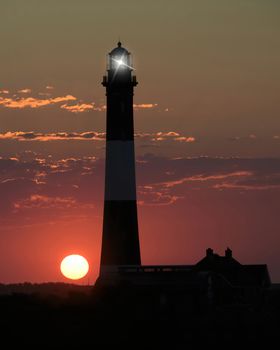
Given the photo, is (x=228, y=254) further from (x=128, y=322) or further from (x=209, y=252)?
(x=128, y=322)

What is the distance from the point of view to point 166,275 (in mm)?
93688

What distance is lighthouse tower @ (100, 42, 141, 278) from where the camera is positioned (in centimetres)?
9631

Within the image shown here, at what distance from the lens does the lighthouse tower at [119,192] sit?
A: 96.3 m

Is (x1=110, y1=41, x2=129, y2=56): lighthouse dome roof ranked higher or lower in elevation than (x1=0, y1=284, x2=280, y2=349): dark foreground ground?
higher

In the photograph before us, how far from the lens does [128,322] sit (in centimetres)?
8269

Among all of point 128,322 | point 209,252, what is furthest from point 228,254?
point 128,322

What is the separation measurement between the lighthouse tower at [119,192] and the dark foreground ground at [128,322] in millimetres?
5242

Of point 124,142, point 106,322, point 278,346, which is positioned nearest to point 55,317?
point 106,322

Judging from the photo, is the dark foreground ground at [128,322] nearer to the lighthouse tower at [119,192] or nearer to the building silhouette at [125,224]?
the building silhouette at [125,224]

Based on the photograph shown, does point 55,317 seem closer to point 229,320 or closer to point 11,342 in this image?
Result: point 11,342

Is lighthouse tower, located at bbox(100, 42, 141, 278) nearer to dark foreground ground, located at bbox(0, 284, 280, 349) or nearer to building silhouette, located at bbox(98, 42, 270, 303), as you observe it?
building silhouette, located at bbox(98, 42, 270, 303)

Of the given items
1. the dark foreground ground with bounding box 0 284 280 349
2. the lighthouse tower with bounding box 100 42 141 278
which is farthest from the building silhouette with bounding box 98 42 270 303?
the dark foreground ground with bounding box 0 284 280 349

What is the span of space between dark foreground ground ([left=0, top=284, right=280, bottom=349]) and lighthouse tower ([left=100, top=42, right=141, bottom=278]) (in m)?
5.24

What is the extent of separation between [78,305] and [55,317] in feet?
10.2
